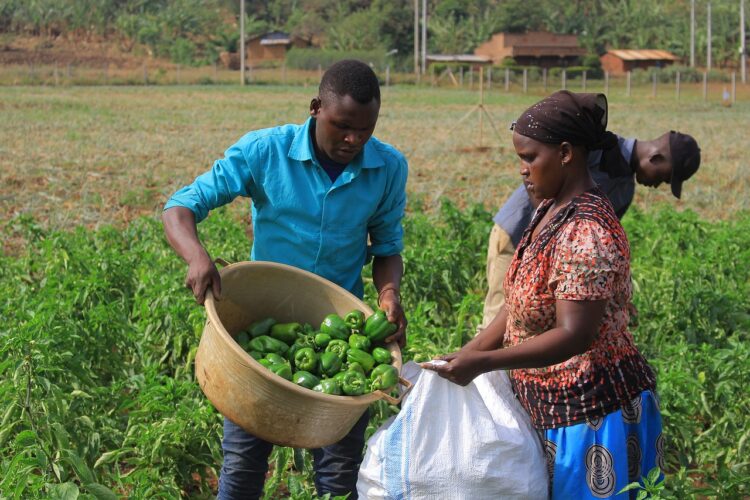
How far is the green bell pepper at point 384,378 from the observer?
2717 mm

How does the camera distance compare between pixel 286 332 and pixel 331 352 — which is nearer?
pixel 331 352

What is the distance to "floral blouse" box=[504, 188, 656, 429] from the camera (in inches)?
97.0

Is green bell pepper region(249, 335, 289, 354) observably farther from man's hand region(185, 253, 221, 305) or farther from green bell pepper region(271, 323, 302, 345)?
man's hand region(185, 253, 221, 305)

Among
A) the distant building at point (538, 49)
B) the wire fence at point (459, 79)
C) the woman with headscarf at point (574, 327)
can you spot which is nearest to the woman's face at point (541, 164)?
the woman with headscarf at point (574, 327)

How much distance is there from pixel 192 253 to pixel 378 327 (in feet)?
2.00

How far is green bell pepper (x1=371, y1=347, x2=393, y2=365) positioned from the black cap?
207 cm

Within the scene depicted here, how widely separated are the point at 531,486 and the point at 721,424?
82.9 inches

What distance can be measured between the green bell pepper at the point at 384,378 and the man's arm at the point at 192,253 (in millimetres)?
503

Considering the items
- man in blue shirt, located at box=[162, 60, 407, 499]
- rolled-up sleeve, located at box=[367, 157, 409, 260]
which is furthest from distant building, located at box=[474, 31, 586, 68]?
man in blue shirt, located at box=[162, 60, 407, 499]

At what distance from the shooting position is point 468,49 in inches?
2499

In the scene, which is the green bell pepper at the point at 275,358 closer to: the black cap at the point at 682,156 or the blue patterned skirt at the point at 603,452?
the blue patterned skirt at the point at 603,452

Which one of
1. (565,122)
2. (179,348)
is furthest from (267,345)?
(179,348)

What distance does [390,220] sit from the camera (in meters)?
3.25

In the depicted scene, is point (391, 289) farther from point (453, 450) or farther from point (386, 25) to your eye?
point (386, 25)
